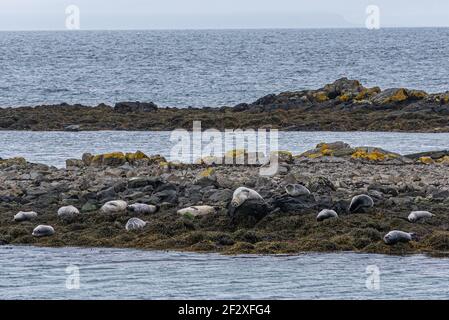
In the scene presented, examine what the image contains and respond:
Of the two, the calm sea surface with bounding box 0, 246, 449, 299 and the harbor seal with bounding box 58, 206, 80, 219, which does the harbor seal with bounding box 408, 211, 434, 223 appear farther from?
the harbor seal with bounding box 58, 206, 80, 219

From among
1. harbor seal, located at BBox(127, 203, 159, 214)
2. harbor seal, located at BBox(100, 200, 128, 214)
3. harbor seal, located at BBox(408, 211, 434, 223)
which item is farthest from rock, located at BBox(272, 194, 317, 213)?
harbor seal, located at BBox(100, 200, 128, 214)

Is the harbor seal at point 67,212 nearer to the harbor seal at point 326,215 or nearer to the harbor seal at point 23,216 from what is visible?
the harbor seal at point 23,216

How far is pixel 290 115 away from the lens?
36938mm

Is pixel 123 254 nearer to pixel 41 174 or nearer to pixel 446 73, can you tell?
pixel 41 174

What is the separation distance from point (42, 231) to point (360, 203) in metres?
4.76

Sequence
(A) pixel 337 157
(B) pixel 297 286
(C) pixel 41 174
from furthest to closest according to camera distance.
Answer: (A) pixel 337 157 → (C) pixel 41 174 → (B) pixel 297 286

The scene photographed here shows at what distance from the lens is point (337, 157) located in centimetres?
2277

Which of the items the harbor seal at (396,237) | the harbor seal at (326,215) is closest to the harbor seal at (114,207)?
the harbor seal at (326,215)

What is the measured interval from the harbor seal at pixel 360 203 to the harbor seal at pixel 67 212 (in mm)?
4226

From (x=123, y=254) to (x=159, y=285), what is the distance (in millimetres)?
2004

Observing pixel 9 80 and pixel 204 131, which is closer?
pixel 204 131

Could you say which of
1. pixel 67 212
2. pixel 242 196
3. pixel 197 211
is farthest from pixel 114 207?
pixel 242 196

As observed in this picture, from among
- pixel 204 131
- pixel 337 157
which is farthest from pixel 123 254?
pixel 204 131

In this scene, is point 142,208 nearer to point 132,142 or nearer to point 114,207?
point 114,207
